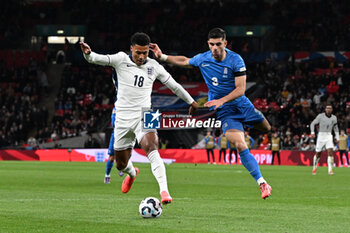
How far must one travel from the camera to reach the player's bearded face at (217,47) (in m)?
9.90

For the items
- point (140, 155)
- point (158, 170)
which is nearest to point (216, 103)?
point (158, 170)

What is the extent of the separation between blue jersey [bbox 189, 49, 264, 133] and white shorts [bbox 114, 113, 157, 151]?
1.19 m

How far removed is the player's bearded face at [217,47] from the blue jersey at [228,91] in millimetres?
132

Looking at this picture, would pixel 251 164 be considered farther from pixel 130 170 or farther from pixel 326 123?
pixel 326 123

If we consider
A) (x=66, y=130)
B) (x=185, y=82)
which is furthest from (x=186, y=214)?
(x=185, y=82)

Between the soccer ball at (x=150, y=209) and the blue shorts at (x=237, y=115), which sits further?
the blue shorts at (x=237, y=115)

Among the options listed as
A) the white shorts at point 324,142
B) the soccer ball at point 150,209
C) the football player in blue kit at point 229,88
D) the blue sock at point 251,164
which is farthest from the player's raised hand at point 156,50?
the white shorts at point 324,142

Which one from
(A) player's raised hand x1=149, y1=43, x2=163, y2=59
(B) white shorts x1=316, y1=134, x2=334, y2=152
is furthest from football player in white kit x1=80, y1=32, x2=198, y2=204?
(B) white shorts x1=316, y1=134, x2=334, y2=152

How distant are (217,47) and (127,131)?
6.03ft

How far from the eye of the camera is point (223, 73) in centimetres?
1013

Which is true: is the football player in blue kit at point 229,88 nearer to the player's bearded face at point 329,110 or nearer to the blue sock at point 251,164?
the blue sock at point 251,164

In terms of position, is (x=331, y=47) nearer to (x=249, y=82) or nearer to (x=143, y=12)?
(x=249, y=82)

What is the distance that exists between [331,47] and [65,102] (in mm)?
16694

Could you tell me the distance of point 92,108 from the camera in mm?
40156
